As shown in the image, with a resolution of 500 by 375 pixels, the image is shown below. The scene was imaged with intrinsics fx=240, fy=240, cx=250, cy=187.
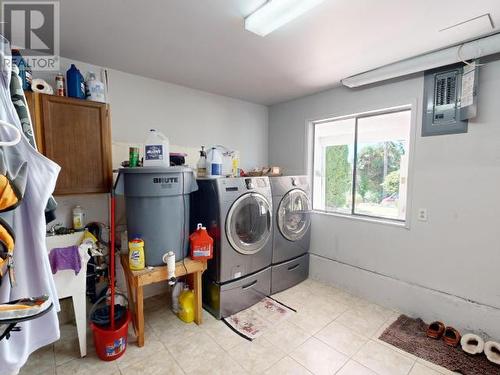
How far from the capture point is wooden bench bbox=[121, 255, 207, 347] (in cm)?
177

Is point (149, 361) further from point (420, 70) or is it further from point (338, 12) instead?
point (420, 70)

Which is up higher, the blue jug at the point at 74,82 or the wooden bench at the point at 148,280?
the blue jug at the point at 74,82

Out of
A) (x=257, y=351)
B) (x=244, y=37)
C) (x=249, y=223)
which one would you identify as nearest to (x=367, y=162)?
(x=249, y=223)

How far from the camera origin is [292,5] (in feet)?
4.39

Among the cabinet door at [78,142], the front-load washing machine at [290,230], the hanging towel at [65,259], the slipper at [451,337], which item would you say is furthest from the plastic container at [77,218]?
the slipper at [451,337]

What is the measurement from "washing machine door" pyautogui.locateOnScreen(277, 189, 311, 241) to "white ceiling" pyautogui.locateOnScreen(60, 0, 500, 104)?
128cm

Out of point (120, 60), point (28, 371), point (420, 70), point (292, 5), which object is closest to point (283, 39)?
point (292, 5)

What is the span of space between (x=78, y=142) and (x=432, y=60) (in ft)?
9.28

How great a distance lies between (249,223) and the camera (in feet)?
7.97

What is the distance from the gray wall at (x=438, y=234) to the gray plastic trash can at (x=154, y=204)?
6.04ft

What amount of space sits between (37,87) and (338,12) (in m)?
2.06

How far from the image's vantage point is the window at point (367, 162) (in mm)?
2613

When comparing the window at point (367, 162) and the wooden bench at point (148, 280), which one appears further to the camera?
the window at point (367, 162)

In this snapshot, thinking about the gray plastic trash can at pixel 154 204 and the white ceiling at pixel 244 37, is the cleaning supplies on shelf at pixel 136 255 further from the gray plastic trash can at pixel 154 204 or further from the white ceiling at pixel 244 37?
the white ceiling at pixel 244 37
